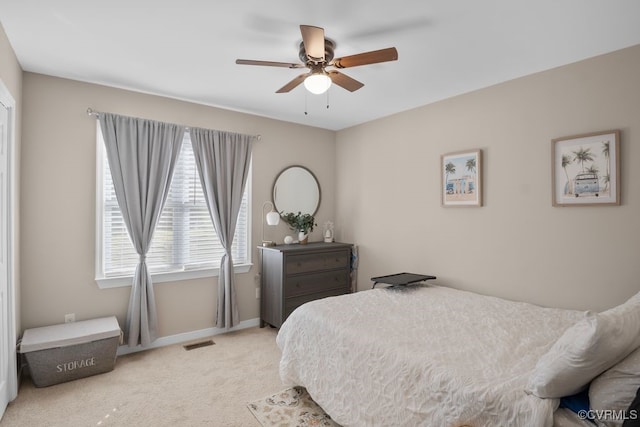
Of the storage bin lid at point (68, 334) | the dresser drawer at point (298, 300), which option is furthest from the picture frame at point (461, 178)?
the storage bin lid at point (68, 334)

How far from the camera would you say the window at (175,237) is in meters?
3.20

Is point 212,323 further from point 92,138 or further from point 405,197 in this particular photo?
point 405,197

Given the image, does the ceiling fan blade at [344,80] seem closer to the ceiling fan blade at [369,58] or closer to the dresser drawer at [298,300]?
the ceiling fan blade at [369,58]

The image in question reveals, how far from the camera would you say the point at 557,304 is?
2730mm

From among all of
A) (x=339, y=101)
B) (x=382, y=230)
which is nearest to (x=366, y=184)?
(x=382, y=230)

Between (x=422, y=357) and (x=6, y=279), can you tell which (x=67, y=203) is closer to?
(x=6, y=279)

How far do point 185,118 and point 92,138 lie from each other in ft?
2.89

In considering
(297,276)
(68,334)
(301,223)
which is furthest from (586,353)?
(68,334)

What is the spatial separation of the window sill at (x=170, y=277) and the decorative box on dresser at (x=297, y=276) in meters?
0.30

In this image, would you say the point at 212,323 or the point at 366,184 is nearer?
the point at 212,323

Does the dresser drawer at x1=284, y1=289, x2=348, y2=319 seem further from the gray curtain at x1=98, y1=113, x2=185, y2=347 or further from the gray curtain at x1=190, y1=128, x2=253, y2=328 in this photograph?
the gray curtain at x1=98, y1=113, x2=185, y2=347

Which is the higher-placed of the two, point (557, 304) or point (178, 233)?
point (178, 233)

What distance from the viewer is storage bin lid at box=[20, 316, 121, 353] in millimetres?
2580

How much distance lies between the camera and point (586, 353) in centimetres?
125
